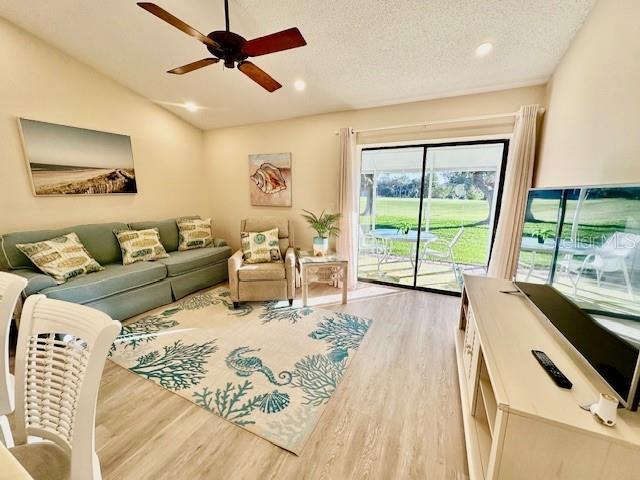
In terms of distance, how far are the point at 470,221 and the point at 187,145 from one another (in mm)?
4374

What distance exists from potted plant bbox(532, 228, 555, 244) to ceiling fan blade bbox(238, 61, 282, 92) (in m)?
2.09

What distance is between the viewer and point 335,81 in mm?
2732

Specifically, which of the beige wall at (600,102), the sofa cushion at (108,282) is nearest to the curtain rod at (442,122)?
the beige wall at (600,102)

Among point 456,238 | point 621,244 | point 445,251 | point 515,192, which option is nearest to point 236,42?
point 621,244

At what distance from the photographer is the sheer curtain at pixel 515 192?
8.02ft

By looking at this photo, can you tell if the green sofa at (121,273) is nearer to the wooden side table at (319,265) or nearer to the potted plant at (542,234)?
the wooden side table at (319,265)

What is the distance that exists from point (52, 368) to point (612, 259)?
1955mm

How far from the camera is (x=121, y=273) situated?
2580mm

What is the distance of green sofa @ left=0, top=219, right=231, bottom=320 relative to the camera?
2261 mm

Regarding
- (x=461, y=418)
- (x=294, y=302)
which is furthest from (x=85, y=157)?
(x=461, y=418)

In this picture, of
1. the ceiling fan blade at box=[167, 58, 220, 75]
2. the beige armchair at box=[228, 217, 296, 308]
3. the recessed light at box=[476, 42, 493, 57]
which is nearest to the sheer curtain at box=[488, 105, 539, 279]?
the recessed light at box=[476, 42, 493, 57]

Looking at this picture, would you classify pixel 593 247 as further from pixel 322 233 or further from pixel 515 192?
pixel 322 233

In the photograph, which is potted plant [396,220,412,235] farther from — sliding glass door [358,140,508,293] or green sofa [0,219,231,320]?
green sofa [0,219,231,320]

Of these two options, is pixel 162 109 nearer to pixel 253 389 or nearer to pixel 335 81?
pixel 335 81
